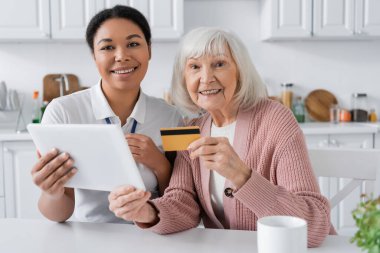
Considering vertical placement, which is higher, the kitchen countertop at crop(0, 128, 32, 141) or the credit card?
the credit card

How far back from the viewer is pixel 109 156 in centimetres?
111

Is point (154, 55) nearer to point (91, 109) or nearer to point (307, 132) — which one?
point (307, 132)

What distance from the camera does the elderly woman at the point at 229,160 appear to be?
116 cm

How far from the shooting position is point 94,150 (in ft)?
3.68

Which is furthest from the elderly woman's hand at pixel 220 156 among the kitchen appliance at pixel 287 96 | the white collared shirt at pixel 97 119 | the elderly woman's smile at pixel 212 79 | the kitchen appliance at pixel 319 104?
the kitchen appliance at pixel 319 104

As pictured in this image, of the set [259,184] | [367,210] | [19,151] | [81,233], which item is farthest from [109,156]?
[19,151]

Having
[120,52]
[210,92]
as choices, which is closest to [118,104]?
[120,52]

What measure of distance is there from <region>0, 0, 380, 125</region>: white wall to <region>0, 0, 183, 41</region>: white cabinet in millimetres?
397

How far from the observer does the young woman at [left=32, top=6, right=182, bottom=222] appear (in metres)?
1.52

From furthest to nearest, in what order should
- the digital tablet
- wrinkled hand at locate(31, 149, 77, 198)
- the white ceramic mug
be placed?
wrinkled hand at locate(31, 149, 77, 198) < the digital tablet < the white ceramic mug

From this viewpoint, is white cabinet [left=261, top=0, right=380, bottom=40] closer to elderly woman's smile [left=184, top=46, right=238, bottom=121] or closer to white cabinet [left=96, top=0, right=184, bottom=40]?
white cabinet [left=96, top=0, right=184, bottom=40]

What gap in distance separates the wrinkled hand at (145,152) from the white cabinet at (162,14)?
1925 mm

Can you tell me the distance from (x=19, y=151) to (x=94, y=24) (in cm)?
173

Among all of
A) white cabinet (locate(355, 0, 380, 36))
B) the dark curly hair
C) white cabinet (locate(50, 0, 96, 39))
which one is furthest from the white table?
white cabinet (locate(355, 0, 380, 36))
